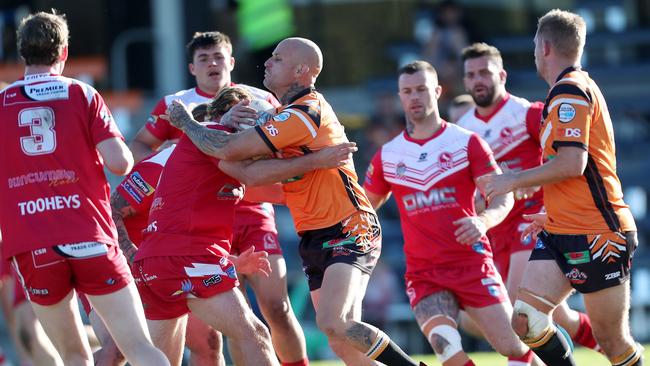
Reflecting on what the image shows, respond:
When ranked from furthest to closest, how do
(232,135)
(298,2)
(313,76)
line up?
(298,2)
(313,76)
(232,135)

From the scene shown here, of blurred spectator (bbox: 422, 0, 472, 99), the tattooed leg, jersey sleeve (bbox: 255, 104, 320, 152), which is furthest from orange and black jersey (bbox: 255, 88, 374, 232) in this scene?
blurred spectator (bbox: 422, 0, 472, 99)

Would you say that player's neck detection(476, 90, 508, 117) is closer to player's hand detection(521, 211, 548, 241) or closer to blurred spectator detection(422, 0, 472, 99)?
player's hand detection(521, 211, 548, 241)

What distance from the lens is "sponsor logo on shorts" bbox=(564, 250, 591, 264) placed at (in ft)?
23.8

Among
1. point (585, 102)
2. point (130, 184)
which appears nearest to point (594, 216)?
point (585, 102)

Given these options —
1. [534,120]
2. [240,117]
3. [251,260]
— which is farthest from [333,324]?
[534,120]

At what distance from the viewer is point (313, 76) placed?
7758 millimetres

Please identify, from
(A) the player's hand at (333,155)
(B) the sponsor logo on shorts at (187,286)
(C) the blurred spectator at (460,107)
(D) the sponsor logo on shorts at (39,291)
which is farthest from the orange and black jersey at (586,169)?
(D) the sponsor logo on shorts at (39,291)

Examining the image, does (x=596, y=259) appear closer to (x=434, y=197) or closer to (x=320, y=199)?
(x=434, y=197)

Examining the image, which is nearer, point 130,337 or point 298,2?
point 130,337

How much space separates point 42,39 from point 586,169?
3345 mm

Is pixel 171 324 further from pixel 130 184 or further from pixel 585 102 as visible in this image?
pixel 585 102

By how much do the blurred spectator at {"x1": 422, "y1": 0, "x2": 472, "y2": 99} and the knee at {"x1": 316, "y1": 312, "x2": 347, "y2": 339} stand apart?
9194 millimetres

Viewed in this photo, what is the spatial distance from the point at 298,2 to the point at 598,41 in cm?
509

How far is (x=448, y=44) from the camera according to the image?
16.6 metres
